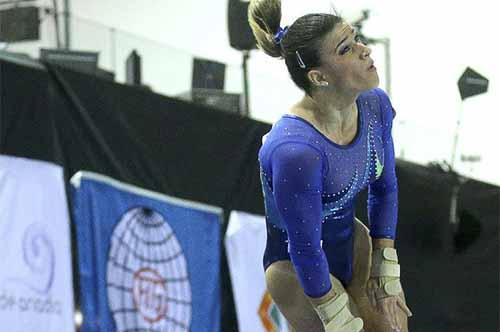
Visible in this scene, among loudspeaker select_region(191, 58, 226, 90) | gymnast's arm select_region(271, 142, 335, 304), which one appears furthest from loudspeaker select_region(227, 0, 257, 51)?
gymnast's arm select_region(271, 142, 335, 304)

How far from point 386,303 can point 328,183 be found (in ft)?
0.98

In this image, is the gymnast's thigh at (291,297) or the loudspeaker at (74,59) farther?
the loudspeaker at (74,59)

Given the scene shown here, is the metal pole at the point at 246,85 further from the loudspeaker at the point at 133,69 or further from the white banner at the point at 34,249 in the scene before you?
the white banner at the point at 34,249

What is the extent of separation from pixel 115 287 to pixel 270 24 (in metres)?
2.01

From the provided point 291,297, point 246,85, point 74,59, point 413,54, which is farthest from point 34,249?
point 413,54

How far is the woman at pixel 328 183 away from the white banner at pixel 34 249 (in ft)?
5.03

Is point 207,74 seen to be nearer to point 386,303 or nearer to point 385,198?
point 385,198

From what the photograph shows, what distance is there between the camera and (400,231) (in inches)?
193

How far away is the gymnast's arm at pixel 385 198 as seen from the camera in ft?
6.81

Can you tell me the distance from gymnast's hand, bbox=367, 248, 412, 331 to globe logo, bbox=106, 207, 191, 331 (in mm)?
1863

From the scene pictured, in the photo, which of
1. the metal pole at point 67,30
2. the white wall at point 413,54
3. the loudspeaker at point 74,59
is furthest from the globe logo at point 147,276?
the white wall at point 413,54

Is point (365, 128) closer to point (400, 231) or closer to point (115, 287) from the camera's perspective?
point (115, 287)

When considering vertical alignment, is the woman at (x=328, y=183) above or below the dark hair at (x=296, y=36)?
below

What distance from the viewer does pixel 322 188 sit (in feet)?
6.28
